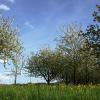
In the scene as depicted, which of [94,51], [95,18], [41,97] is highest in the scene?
[95,18]

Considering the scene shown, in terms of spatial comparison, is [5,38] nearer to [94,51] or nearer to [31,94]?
[94,51]

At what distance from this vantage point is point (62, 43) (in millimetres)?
74688

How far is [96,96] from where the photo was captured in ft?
23.6

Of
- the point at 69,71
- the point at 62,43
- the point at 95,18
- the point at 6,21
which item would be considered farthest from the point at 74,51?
the point at 95,18

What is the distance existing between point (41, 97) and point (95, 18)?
43.4 meters

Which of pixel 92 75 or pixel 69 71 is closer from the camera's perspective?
pixel 69 71

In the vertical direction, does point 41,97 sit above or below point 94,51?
below

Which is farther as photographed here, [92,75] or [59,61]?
[92,75]

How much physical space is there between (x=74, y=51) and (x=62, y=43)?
12.1 feet

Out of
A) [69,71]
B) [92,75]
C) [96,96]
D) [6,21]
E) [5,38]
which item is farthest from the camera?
[92,75]

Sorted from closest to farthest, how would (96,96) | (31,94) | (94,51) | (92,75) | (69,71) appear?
1. (96,96)
2. (31,94)
3. (94,51)
4. (69,71)
5. (92,75)

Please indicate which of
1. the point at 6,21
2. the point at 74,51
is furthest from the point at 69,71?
the point at 6,21

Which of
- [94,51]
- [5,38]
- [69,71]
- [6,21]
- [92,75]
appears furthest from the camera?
[92,75]

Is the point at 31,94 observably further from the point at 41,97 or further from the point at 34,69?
the point at 34,69
